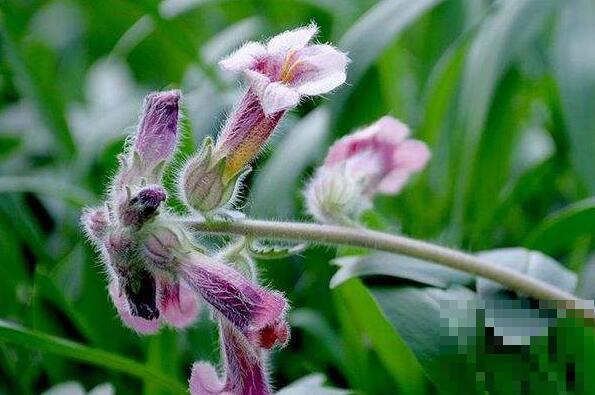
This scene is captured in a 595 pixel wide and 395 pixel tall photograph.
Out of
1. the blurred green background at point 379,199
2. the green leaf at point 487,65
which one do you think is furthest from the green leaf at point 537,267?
the green leaf at point 487,65

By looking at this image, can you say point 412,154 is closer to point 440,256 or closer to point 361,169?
point 361,169

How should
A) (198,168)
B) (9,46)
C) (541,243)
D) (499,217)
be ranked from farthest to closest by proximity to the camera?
(9,46)
(499,217)
(541,243)
(198,168)

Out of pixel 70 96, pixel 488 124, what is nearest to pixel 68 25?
pixel 70 96

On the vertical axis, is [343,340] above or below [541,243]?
below

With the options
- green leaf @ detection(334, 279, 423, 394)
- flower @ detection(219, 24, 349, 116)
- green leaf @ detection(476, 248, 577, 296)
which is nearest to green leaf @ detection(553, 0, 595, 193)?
green leaf @ detection(476, 248, 577, 296)

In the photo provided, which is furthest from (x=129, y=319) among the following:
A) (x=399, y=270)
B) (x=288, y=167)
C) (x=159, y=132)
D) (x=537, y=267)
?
(x=288, y=167)

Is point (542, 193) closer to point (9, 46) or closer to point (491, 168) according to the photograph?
point (491, 168)
